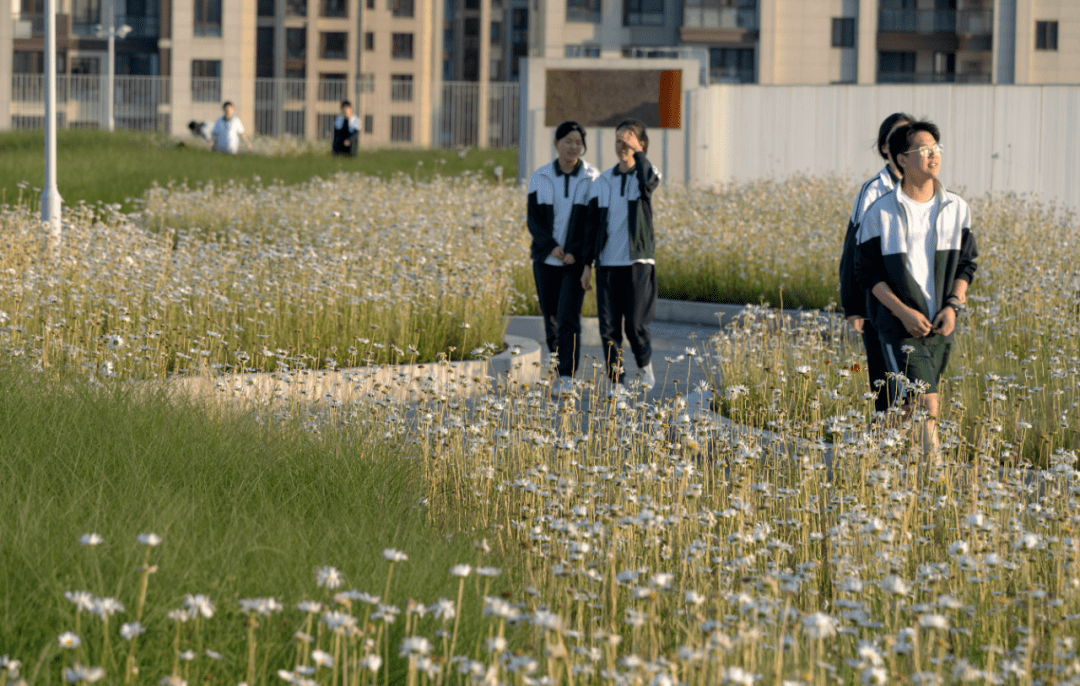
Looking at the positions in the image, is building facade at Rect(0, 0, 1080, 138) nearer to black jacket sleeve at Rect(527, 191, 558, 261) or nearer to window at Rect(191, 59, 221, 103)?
window at Rect(191, 59, 221, 103)

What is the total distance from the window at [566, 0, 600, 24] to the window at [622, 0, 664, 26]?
179 cm

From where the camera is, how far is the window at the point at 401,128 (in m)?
75.5

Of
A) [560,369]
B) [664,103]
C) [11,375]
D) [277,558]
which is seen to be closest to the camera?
[277,558]

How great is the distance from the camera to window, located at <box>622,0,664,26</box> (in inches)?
2151

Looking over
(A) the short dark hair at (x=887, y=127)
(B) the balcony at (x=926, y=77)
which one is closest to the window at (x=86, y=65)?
(B) the balcony at (x=926, y=77)

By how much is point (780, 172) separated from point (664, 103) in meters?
3.31

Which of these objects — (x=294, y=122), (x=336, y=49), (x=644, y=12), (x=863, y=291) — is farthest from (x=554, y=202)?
(x=336, y=49)

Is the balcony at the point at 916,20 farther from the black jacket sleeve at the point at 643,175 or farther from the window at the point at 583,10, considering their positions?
the black jacket sleeve at the point at 643,175

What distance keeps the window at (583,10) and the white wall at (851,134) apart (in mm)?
22844

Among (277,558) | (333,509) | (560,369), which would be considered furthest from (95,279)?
(277,558)

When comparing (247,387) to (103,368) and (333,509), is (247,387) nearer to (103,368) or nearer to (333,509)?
(103,368)

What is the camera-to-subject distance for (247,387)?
8250mm

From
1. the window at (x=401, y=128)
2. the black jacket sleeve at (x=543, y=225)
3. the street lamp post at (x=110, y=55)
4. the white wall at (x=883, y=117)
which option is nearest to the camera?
the black jacket sleeve at (x=543, y=225)

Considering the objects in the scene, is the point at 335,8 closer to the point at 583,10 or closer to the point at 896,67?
the point at 583,10
